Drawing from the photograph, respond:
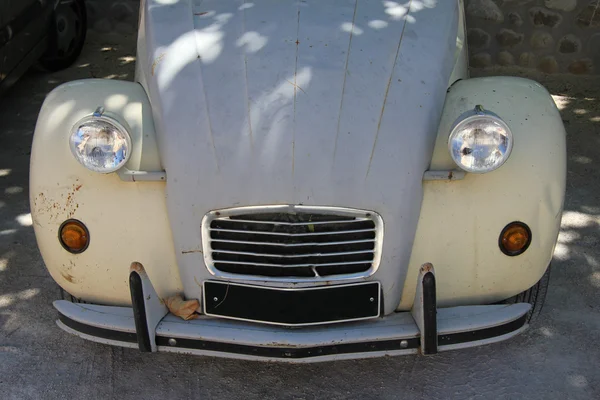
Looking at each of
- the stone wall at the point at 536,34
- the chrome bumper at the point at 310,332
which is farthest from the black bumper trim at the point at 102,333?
the stone wall at the point at 536,34

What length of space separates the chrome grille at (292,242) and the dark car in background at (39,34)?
139 inches

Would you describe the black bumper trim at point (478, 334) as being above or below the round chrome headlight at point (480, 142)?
below

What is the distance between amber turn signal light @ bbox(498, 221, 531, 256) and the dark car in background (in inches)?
168

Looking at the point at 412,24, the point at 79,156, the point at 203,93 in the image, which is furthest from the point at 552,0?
the point at 79,156

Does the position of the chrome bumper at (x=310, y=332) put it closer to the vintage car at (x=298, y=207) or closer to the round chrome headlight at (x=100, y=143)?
the vintage car at (x=298, y=207)

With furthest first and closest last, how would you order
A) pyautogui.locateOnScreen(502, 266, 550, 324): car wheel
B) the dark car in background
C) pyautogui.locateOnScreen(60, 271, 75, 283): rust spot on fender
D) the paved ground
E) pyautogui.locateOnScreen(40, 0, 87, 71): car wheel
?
1. pyautogui.locateOnScreen(40, 0, 87, 71): car wheel
2. the dark car in background
3. pyautogui.locateOnScreen(502, 266, 550, 324): car wheel
4. the paved ground
5. pyautogui.locateOnScreen(60, 271, 75, 283): rust spot on fender

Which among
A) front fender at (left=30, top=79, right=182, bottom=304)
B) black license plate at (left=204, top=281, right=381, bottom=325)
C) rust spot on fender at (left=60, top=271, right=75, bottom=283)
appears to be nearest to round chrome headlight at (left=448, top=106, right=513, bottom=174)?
black license plate at (left=204, top=281, right=381, bottom=325)

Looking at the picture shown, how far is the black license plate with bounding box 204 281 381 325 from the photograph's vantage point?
3148 millimetres

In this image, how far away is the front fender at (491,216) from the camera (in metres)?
3.25

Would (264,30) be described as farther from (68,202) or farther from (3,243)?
(3,243)

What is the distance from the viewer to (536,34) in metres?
7.17

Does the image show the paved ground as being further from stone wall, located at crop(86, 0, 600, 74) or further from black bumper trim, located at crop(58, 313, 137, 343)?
stone wall, located at crop(86, 0, 600, 74)

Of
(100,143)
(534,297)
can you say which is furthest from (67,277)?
(534,297)

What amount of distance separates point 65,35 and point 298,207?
5096mm
